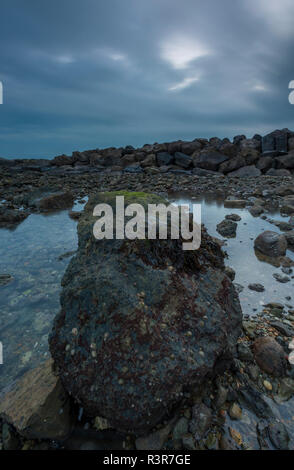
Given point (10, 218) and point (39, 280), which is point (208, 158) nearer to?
point (10, 218)

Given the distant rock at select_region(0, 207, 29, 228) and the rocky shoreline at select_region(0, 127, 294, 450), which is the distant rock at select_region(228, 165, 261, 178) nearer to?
the distant rock at select_region(0, 207, 29, 228)

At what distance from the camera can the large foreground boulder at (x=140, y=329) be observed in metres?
2.22

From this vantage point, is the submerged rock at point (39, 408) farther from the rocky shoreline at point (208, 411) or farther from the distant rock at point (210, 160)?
the distant rock at point (210, 160)

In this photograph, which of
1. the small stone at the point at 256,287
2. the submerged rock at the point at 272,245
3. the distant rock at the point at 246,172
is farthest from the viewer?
the distant rock at the point at 246,172

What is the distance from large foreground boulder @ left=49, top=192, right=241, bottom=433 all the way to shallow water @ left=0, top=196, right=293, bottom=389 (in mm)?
1474

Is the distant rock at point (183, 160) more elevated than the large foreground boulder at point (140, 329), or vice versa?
the distant rock at point (183, 160)

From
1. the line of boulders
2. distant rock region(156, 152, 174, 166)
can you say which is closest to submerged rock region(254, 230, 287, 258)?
the line of boulders

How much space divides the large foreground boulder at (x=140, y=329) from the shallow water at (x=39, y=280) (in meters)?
1.47

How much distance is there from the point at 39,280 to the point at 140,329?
13.1ft

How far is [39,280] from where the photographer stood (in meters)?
5.61

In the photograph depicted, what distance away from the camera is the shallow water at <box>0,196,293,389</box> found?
377 centimetres

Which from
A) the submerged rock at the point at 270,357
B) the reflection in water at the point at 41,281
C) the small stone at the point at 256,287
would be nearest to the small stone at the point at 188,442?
the reflection in water at the point at 41,281

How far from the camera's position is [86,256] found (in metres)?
3.43
